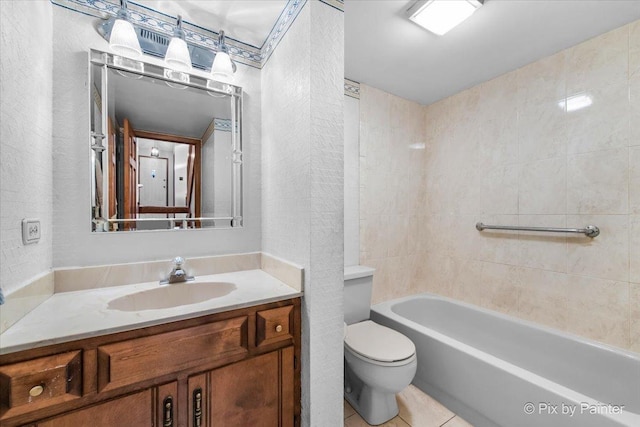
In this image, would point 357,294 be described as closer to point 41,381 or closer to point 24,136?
point 41,381

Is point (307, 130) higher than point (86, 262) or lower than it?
higher

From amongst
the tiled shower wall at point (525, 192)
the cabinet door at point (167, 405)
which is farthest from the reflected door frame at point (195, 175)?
the tiled shower wall at point (525, 192)

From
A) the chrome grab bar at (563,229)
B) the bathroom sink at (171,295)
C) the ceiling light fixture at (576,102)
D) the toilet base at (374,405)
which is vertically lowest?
the toilet base at (374,405)

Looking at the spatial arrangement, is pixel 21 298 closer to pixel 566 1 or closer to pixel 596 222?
pixel 566 1

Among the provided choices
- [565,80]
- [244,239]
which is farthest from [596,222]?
[244,239]

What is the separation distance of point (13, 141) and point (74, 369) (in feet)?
2.45

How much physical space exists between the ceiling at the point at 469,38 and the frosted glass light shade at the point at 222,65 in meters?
0.69

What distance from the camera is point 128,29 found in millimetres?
1193

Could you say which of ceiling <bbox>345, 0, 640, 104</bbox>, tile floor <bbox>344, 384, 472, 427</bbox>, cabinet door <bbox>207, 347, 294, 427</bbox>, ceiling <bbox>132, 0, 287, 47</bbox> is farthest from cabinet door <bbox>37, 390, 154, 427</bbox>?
ceiling <bbox>345, 0, 640, 104</bbox>

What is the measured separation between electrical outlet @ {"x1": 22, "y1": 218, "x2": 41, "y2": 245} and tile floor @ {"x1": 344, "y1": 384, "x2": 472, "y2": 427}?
1.72m

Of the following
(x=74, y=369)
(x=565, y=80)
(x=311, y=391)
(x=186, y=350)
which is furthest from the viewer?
(x=565, y=80)

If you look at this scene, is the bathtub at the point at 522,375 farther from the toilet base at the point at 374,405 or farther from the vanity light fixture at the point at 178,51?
the vanity light fixture at the point at 178,51

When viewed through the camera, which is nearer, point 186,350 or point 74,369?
point 74,369

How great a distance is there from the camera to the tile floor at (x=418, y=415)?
Result: 1.51m
